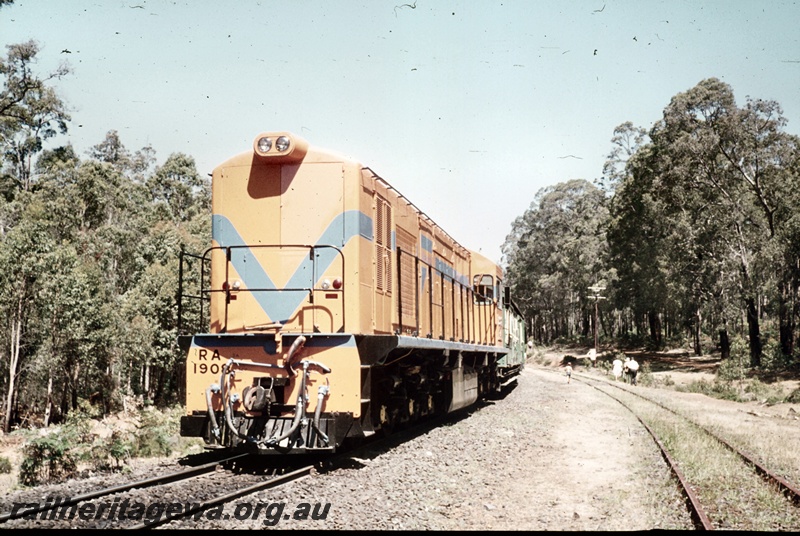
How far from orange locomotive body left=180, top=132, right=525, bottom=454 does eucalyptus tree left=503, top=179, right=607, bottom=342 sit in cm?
4109

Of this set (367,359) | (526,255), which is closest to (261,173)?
(367,359)

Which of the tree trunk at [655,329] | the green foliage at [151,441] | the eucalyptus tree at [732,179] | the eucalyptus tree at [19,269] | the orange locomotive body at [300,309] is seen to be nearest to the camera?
the orange locomotive body at [300,309]

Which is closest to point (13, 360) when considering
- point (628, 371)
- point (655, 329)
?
point (628, 371)

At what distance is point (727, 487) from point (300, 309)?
5.38 meters

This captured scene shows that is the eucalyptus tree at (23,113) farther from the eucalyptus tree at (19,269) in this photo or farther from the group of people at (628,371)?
Answer: the group of people at (628,371)

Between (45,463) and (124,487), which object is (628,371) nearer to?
(45,463)

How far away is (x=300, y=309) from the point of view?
28.6 feet

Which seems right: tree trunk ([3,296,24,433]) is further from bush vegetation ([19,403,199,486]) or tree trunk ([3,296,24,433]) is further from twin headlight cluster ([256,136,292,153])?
twin headlight cluster ([256,136,292,153])

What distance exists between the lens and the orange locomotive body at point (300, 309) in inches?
314

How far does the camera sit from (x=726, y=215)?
34.0 m

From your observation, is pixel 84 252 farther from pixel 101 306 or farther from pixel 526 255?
pixel 526 255

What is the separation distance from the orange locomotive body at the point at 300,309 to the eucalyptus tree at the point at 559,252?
41089 mm

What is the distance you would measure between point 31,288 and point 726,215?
103 ft

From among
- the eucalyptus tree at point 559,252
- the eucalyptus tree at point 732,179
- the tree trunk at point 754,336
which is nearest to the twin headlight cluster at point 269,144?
the eucalyptus tree at point 732,179
